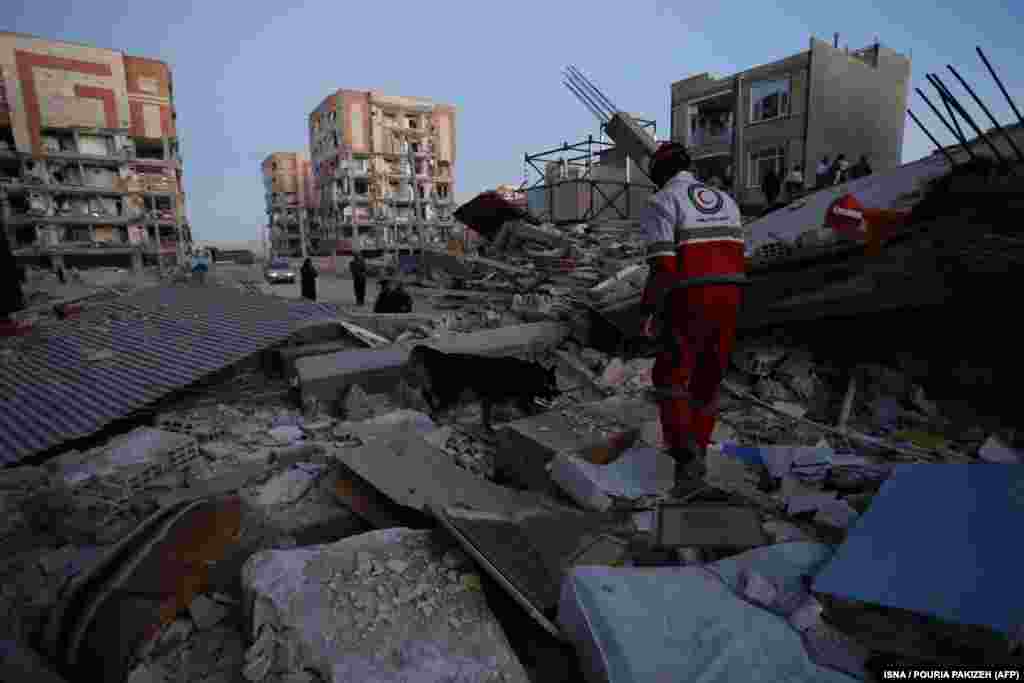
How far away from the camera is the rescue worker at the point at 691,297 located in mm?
2631

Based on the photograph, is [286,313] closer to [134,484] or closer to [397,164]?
[134,484]

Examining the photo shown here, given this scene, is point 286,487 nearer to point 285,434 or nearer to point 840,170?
point 285,434

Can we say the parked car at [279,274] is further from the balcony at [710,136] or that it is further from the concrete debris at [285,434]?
the concrete debris at [285,434]

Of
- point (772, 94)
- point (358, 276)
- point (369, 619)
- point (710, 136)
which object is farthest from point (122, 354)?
point (710, 136)

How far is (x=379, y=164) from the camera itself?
170 ft

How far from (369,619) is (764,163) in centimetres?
2442

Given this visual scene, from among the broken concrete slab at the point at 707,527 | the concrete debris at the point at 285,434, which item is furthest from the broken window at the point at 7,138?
the broken concrete slab at the point at 707,527

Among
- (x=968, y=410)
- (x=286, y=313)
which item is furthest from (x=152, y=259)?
(x=968, y=410)

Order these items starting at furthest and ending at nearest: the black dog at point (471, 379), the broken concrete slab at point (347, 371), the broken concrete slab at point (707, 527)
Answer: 1. the black dog at point (471, 379)
2. the broken concrete slab at point (347, 371)
3. the broken concrete slab at point (707, 527)

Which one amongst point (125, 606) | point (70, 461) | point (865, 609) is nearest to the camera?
point (865, 609)

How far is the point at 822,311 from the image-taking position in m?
4.29

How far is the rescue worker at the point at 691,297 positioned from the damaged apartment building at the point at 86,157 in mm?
45856

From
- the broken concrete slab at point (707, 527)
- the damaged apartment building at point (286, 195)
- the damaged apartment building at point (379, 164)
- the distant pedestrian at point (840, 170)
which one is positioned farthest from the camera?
the damaged apartment building at point (286, 195)

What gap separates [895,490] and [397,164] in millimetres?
56698
